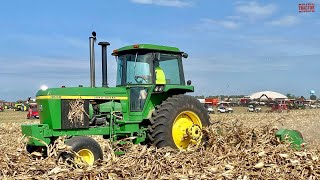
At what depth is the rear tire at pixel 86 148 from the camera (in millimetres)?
6852

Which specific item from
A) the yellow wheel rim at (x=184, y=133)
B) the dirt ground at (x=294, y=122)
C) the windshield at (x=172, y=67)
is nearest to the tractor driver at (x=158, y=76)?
the windshield at (x=172, y=67)

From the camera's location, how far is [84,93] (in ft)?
26.2

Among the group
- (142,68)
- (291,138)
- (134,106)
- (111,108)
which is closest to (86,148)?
(111,108)

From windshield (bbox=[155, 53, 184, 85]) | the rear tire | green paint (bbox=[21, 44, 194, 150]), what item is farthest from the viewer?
windshield (bbox=[155, 53, 184, 85])

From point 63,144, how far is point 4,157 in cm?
91

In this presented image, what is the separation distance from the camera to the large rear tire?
8188 mm

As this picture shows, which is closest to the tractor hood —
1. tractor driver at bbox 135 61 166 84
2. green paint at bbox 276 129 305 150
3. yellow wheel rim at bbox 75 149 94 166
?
tractor driver at bbox 135 61 166 84

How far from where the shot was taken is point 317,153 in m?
7.56

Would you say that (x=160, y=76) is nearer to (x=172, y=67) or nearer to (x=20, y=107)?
(x=172, y=67)

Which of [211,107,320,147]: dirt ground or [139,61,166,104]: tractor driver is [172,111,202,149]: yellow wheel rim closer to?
[139,61,166,104]: tractor driver

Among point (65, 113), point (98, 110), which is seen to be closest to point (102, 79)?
point (98, 110)

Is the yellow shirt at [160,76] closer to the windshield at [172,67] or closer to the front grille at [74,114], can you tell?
the windshield at [172,67]

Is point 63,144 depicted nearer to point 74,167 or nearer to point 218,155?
→ point 74,167

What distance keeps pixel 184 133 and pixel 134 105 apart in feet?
3.95
